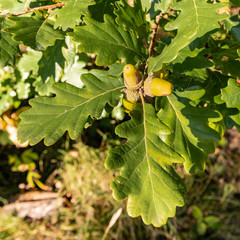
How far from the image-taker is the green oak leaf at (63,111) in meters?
1.11

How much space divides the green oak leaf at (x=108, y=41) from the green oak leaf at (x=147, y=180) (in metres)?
0.31

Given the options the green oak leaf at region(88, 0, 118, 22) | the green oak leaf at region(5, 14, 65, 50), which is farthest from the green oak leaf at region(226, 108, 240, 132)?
the green oak leaf at region(5, 14, 65, 50)

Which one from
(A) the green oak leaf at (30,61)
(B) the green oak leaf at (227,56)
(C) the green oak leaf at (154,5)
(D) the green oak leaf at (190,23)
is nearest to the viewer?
(D) the green oak leaf at (190,23)

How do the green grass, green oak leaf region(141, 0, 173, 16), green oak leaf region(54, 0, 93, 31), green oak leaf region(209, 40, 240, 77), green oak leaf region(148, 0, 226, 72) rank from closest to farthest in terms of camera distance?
green oak leaf region(148, 0, 226, 72)
green oak leaf region(54, 0, 93, 31)
green oak leaf region(141, 0, 173, 16)
green oak leaf region(209, 40, 240, 77)
the green grass

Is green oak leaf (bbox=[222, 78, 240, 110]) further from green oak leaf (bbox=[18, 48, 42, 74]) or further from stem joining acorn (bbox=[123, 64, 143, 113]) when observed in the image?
green oak leaf (bbox=[18, 48, 42, 74])

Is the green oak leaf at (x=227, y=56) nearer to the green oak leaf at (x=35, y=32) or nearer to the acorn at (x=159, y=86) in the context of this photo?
the acorn at (x=159, y=86)

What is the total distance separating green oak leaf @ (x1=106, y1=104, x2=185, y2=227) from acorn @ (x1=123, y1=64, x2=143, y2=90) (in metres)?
0.17

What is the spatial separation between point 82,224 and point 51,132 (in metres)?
2.58

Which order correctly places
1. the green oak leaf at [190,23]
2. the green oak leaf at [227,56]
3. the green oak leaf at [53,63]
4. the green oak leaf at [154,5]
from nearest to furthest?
the green oak leaf at [190,23] < the green oak leaf at [154,5] < the green oak leaf at [227,56] < the green oak leaf at [53,63]

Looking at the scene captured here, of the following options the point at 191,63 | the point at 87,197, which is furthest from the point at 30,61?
the point at 87,197

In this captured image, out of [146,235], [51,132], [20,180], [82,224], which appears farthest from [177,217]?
[51,132]

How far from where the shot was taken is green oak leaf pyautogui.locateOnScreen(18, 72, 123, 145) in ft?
3.66

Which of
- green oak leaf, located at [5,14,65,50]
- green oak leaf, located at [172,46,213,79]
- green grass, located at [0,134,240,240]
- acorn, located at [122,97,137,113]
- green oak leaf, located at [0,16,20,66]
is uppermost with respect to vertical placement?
green oak leaf, located at [5,14,65,50]

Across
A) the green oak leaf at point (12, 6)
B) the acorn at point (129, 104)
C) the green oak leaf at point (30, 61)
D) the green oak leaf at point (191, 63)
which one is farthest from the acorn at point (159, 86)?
the green oak leaf at point (30, 61)
